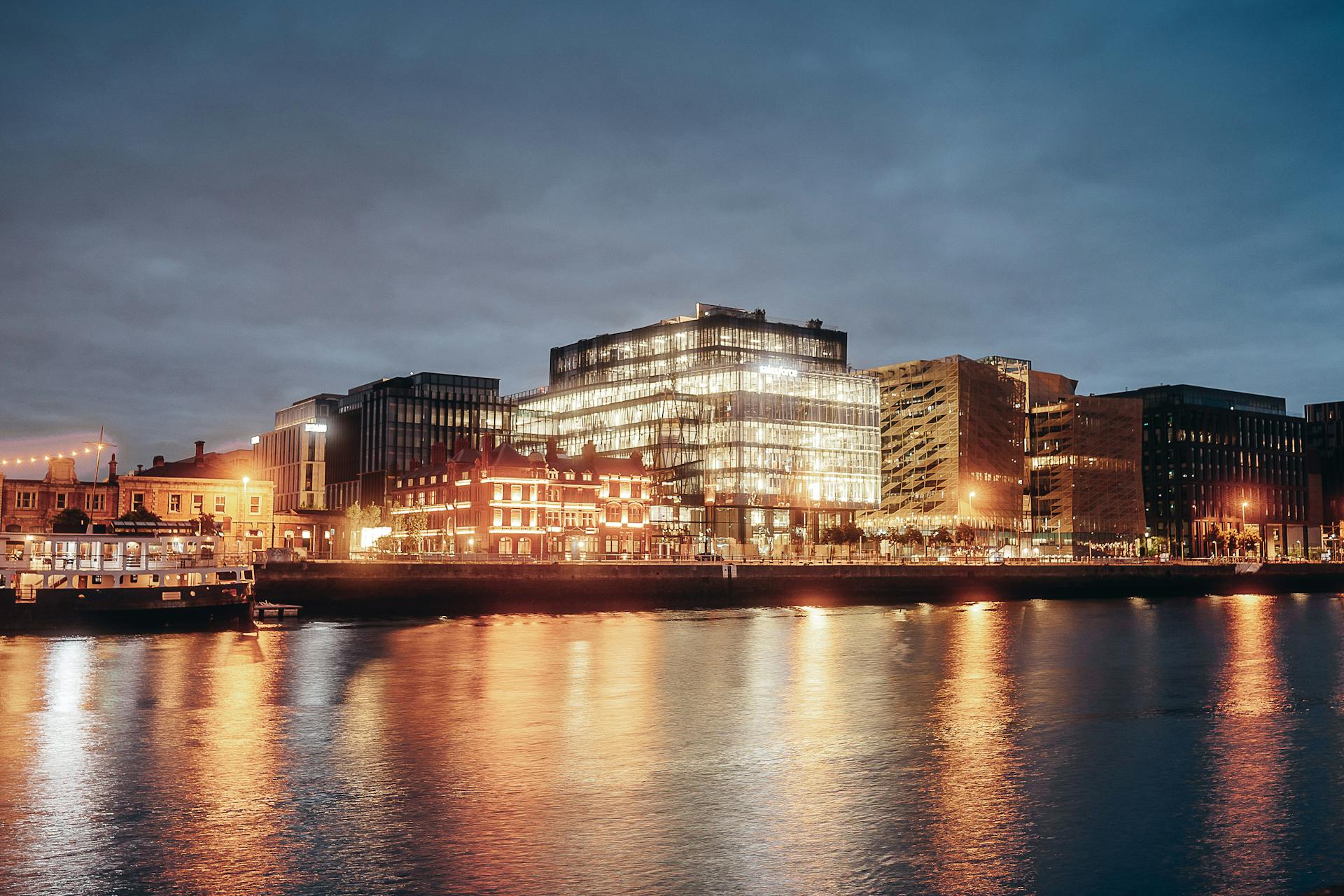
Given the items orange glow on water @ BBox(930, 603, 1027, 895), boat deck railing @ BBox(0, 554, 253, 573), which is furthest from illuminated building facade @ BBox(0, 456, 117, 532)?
orange glow on water @ BBox(930, 603, 1027, 895)

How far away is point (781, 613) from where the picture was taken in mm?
109562

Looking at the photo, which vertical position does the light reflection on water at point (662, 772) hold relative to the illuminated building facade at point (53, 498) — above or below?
below

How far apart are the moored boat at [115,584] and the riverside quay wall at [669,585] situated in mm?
17264

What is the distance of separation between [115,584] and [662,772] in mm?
60700

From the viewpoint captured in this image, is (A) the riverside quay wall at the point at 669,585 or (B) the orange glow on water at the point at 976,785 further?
(A) the riverside quay wall at the point at 669,585

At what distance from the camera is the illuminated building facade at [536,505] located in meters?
140

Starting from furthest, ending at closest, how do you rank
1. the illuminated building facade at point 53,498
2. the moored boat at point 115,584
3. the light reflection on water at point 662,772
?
1. the illuminated building facade at point 53,498
2. the moored boat at point 115,584
3. the light reflection on water at point 662,772

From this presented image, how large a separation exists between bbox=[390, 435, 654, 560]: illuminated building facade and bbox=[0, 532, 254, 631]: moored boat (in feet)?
156

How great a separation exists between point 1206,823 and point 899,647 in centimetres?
4559

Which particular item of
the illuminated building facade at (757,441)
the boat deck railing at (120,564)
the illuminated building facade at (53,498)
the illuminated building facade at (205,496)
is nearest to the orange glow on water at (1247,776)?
the boat deck railing at (120,564)

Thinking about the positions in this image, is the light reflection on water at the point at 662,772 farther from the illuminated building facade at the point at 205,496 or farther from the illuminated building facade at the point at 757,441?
the illuminated building facade at the point at 757,441

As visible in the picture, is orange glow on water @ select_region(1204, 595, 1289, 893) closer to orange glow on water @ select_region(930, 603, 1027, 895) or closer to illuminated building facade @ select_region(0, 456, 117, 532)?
orange glow on water @ select_region(930, 603, 1027, 895)

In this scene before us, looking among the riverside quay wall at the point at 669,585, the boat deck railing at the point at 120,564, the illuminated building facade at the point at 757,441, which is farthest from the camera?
the illuminated building facade at the point at 757,441

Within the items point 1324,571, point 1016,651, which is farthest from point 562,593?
point 1324,571
